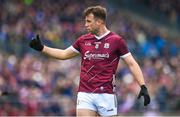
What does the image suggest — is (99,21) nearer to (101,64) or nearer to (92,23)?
(92,23)

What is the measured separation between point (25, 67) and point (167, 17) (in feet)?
36.6

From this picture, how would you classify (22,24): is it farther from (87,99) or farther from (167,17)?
(87,99)

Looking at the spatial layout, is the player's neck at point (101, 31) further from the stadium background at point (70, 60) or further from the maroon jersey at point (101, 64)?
the stadium background at point (70, 60)

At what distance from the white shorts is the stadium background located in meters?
7.55

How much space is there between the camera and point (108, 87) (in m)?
10.9

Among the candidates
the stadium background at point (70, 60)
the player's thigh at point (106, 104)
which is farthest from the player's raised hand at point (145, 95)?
the stadium background at point (70, 60)

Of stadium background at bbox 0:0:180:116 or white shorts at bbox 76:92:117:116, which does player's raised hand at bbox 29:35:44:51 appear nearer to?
white shorts at bbox 76:92:117:116

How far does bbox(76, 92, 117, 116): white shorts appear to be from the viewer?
10.9 meters

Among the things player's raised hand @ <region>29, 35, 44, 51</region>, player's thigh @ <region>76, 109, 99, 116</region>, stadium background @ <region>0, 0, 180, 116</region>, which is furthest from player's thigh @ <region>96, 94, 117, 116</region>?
stadium background @ <region>0, 0, 180, 116</region>

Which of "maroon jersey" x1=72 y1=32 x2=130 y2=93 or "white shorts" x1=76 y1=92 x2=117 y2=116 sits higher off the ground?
"maroon jersey" x1=72 y1=32 x2=130 y2=93

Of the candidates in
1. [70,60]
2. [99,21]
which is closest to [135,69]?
[99,21]

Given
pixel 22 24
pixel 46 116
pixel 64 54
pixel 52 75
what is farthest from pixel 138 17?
pixel 64 54

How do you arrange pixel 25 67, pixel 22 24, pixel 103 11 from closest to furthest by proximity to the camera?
pixel 103 11
pixel 25 67
pixel 22 24

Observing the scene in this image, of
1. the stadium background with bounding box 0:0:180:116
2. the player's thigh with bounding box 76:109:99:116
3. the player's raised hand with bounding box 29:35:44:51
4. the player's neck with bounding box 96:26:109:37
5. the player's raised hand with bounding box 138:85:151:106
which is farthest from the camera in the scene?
the stadium background with bounding box 0:0:180:116
